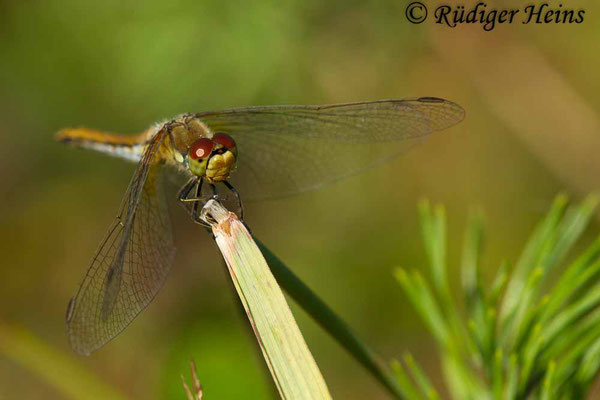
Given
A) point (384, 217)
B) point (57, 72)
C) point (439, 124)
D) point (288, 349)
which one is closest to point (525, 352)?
point (288, 349)

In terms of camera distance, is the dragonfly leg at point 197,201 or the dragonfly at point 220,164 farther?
the dragonfly leg at point 197,201

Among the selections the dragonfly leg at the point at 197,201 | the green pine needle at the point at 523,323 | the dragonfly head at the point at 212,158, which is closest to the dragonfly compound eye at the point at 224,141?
the dragonfly head at the point at 212,158

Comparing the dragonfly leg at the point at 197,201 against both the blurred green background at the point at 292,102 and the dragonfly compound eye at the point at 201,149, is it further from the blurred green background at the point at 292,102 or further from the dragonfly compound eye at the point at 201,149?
the blurred green background at the point at 292,102

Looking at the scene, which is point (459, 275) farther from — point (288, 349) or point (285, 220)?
point (288, 349)

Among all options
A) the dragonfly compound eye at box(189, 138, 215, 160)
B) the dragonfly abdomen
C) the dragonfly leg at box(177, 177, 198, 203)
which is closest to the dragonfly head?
the dragonfly compound eye at box(189, 138, 215, 160)

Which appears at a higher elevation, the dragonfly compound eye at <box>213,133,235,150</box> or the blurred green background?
the blurred green background

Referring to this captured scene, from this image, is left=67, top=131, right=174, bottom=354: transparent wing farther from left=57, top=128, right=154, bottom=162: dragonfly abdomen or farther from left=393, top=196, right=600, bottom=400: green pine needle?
left=57, top=128, right=154, bottom=162: dragonfly abdomen
